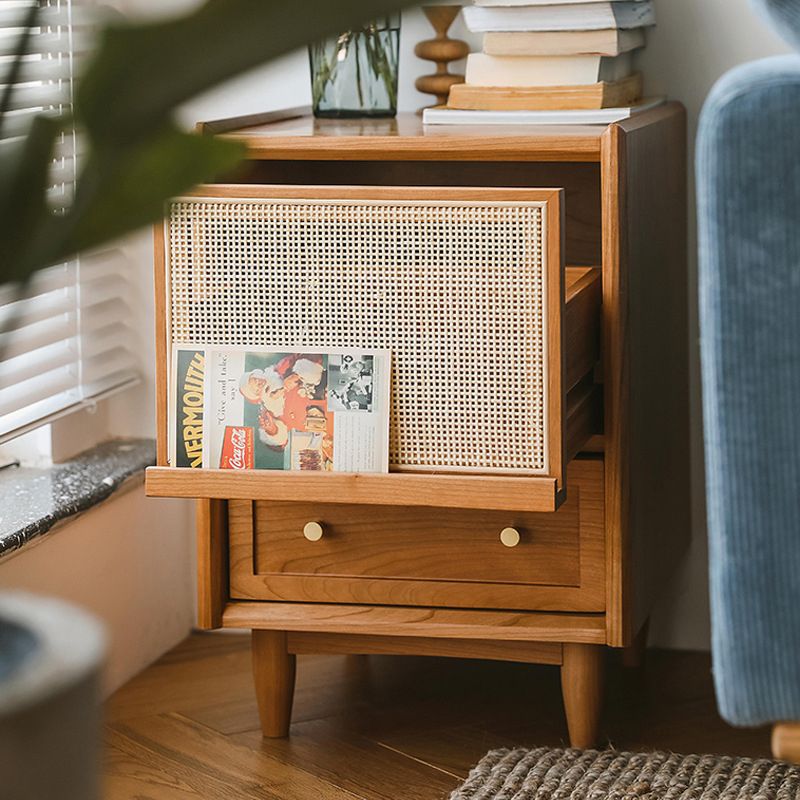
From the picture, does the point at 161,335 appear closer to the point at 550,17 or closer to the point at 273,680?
the point at 273,680

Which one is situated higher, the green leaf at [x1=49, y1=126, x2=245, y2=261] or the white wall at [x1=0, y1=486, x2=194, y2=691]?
the green leaf at [x1=49, y1=126, x2=245, y2=261]

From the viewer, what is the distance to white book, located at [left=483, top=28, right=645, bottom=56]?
142cm

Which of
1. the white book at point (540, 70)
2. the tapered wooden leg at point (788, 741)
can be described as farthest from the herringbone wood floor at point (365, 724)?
the white book at point (540, 70)

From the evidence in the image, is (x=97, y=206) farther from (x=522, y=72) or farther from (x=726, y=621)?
(x=522, y=72)

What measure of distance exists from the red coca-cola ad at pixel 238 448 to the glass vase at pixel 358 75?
0.53m

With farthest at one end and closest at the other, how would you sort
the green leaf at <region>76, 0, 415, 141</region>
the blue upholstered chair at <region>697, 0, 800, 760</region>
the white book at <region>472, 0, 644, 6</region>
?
the white book at <region>472, 0, 644, 6</region> < the blue upholstered chair at <region>697, 0, 800, 760</region> < the green leaf at <region>76, 0, 415, 141</region>

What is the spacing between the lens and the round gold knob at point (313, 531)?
134cm

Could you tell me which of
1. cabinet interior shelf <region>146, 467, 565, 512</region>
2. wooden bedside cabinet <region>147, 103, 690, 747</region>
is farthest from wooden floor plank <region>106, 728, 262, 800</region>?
cabinet interior shelf <region>146, 467, 565, 512</region>

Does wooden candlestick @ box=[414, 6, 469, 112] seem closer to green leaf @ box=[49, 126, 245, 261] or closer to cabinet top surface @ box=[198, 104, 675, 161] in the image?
cabinet top surface @ box=[198, 104, 675, 161]

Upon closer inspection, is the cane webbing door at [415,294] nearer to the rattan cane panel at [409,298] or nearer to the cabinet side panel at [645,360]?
the rattan cane panel at [409,298]

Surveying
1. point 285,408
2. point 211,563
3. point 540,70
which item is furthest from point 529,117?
point 211,563

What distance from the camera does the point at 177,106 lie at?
1.39 feet

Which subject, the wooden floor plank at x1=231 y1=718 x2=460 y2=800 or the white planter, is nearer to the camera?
the white planter

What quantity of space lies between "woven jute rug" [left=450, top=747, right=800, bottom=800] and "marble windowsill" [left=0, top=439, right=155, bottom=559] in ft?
1.73
